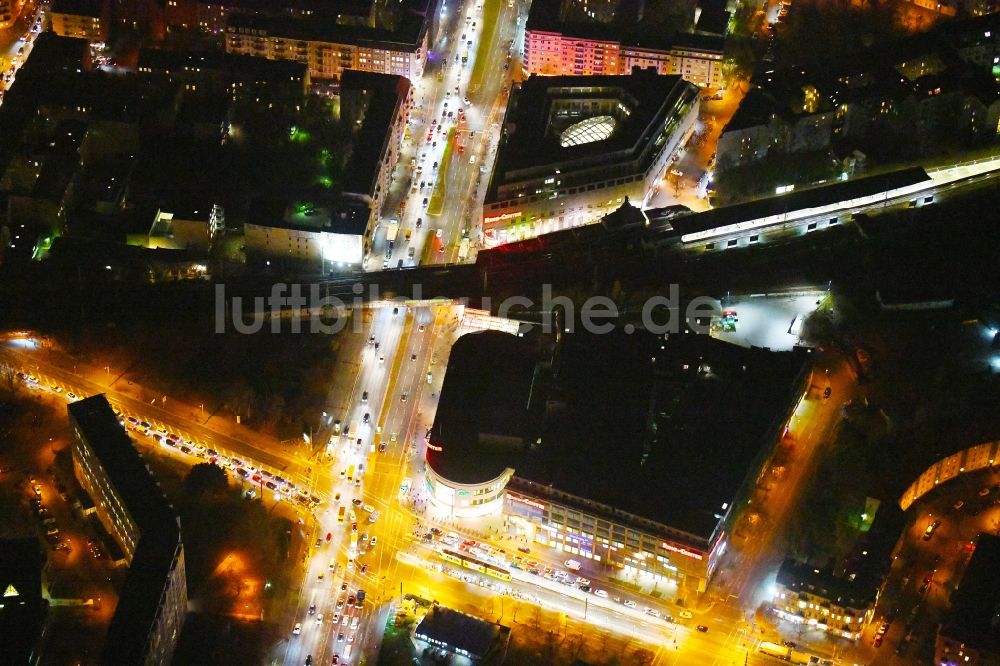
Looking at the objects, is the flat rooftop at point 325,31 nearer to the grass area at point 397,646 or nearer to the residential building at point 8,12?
the residential building at point 8,12

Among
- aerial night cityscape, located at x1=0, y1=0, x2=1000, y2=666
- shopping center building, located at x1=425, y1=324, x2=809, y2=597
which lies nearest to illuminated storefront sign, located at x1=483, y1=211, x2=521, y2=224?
aerial night cityscape, located at x1=0, y1=0, x2=1000, y2=666

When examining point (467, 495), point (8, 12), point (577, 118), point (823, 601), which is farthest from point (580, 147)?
point (8, 12)

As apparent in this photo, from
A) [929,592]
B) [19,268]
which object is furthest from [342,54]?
[929,592]

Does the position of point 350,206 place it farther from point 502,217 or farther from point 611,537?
point 611,537

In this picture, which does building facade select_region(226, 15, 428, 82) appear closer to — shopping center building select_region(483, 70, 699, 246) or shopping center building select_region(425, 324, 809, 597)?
shopping center building select_region(483, 70, 699, 246)

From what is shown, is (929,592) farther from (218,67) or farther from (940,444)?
(218,67)

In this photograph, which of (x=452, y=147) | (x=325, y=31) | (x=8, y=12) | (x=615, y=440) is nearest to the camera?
(x=615, y=440)
